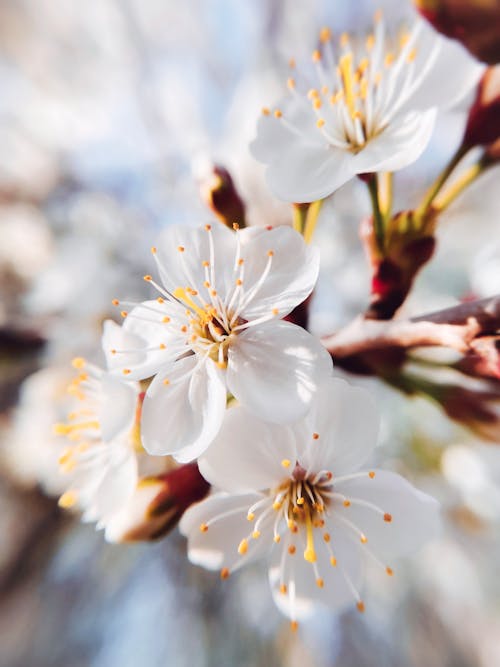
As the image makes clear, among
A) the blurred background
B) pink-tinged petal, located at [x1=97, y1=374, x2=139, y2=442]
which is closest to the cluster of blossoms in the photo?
pink-tinged petal, located at [x1=97, y1=374, x2=139, y2=442]

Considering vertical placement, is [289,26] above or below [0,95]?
below

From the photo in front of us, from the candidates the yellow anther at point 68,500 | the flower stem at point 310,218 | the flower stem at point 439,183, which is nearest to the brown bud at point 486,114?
the flower stem at point 439,183

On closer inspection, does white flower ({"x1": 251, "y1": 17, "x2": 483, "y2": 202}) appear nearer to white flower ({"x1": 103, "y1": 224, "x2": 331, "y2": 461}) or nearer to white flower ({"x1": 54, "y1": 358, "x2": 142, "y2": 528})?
white flower ({"x1": 103, "y1": 224, "x2": 331, "y2": 461})

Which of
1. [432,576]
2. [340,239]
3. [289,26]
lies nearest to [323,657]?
[432,576]

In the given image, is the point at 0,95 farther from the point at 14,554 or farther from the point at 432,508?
the point at 432,508

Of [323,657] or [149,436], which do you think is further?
[323,657]

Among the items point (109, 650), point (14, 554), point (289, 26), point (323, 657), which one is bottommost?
point (323, 657)

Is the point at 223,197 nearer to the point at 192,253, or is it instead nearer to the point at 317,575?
the point at 192,253
